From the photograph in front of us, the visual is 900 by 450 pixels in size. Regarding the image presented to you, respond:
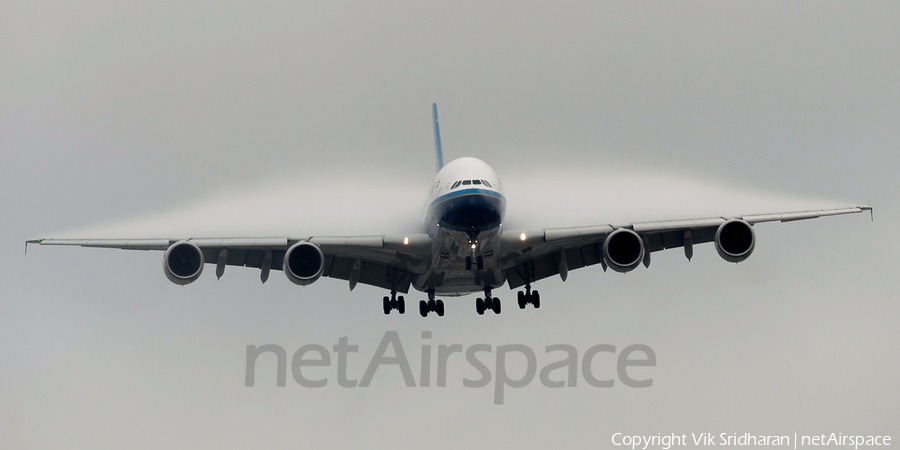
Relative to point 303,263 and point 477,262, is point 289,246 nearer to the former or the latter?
point 303,263

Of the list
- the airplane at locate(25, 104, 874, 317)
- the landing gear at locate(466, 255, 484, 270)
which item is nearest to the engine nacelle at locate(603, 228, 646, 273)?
the airplane at locate(25, 104, 874, 317)

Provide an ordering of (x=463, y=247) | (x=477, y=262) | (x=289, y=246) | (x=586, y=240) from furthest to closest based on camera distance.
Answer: (x=586, y=240) → (x=289, y=246) → (x=477, y=262) → (x=463, y=247)

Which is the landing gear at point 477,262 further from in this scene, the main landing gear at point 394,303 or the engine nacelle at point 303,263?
the main landing gear at point 394,303

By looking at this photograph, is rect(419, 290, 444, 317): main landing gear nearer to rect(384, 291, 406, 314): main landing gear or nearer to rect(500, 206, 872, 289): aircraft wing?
rect(384, 291, 406, 314): main landing gear

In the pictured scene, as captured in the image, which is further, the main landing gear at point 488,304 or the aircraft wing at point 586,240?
the main landing gear at point 488,304

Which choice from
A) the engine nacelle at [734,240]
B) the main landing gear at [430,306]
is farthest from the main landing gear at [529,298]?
the engine nacelle at [734,240]

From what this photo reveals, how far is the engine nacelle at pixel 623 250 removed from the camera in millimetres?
29516

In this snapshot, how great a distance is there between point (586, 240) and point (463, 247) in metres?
5.05

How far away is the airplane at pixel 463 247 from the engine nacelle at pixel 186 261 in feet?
0.11

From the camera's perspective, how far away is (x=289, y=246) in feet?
98.7

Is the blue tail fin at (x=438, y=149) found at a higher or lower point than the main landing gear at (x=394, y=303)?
higher

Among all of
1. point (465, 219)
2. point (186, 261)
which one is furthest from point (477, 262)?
point (186, 261)

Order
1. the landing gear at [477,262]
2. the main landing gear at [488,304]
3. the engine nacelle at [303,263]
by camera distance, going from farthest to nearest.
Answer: the main landing gear at [488,304], the engine nacelle at [303,263], the landing gear at [477,262]

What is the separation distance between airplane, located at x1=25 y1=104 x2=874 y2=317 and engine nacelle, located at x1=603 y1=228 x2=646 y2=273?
1.4 inches
